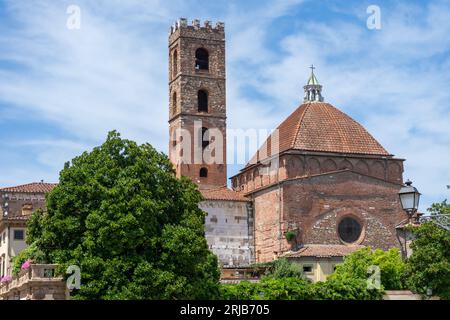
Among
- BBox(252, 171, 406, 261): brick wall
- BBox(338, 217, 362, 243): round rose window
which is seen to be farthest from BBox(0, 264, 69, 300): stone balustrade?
BBox(338, 217, 362, 243): round rose window

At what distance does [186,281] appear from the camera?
120 ft

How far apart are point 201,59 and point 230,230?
15.7 m

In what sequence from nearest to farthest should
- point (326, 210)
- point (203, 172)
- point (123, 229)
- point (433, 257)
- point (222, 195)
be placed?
point (123, 229) < point (433, 257) < point (326, 210) < point (222, 195) < point (203, 172)

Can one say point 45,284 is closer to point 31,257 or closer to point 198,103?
point 31,257

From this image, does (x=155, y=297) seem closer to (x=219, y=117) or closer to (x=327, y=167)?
(x=327, y=167)

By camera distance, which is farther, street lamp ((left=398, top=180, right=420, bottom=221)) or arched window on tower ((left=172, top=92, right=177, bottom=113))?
arched window on tower ((left=172, top=92, right=177, bottom=113))

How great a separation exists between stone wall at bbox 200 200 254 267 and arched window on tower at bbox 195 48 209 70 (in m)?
13.0

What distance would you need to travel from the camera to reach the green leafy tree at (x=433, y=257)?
126 ft

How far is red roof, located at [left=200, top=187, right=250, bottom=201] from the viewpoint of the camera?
6247 cm

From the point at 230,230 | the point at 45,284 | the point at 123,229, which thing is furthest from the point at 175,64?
the point at 45,284

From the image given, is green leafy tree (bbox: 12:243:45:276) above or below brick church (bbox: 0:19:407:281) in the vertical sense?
below

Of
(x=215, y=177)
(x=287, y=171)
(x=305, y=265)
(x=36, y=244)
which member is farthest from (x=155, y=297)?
(x=215, y=177)

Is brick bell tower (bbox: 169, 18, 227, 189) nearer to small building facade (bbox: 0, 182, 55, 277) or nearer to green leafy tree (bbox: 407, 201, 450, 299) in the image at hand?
small building facade (bbox: 0, 182, 55, 277)

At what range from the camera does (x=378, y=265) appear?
48.5 meters
